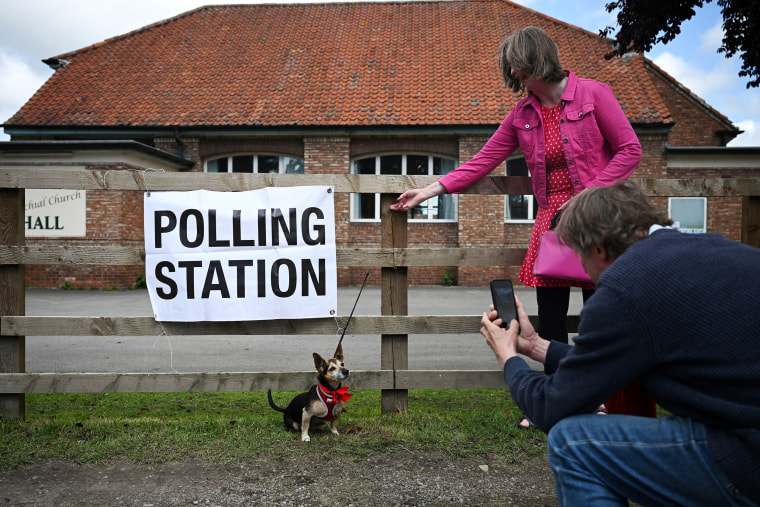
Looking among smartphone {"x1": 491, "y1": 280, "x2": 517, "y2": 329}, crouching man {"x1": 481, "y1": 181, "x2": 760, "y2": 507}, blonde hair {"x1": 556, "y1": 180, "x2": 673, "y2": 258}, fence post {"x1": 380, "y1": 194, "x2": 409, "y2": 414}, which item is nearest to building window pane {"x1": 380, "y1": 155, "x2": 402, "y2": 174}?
fence post {"x1": 380, "y1": 194, "x2": 409, "y2": 414}

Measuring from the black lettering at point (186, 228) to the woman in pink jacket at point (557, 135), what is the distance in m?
2.00

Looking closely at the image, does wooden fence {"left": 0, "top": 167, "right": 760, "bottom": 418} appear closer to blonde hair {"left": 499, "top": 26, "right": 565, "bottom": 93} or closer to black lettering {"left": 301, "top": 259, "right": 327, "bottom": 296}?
black lettering {"left": 301, "top": 259, "right": 327, "bottom": 296}

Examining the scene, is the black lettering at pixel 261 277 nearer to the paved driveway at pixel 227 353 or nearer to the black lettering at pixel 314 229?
the black lettering at pixel 314 229

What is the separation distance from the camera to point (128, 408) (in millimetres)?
4312

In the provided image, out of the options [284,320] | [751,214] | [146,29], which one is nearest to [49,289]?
[146,29]

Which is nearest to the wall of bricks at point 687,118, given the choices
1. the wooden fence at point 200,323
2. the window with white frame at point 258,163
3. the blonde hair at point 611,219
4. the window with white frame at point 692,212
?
the window with white frame at point 692,212

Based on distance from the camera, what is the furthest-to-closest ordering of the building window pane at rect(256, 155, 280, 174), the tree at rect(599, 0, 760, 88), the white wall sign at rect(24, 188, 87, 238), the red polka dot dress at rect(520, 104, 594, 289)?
1. the building window pane at rect(256, 155, 280, 174)
2. the white wall sign at rect(24, 188, 87, 238)
3. the tree at rect(599, 0, 760, 88)
4. the red polka dot dress at rect(520, 104, 594, 289)

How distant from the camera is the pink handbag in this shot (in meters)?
2.81

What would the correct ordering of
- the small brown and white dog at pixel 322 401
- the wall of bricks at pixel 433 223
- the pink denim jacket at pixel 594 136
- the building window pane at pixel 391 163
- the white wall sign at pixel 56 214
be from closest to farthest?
the pink denim jacket at pixel 594 136 < the small brown and white dog at pixel 322 401 < the white wall sign at pixel 56 214 < the wall of bricks at pixel 433 223 < the building window pane at pixel 391 163

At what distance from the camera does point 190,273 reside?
11.6 feet

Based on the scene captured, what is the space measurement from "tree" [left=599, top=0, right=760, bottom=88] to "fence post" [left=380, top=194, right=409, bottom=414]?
5.58m

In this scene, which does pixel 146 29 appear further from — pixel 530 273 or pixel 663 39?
pixel 530 273

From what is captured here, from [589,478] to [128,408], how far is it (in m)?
3.75

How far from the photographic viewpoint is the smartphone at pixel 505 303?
2109 millimetres
